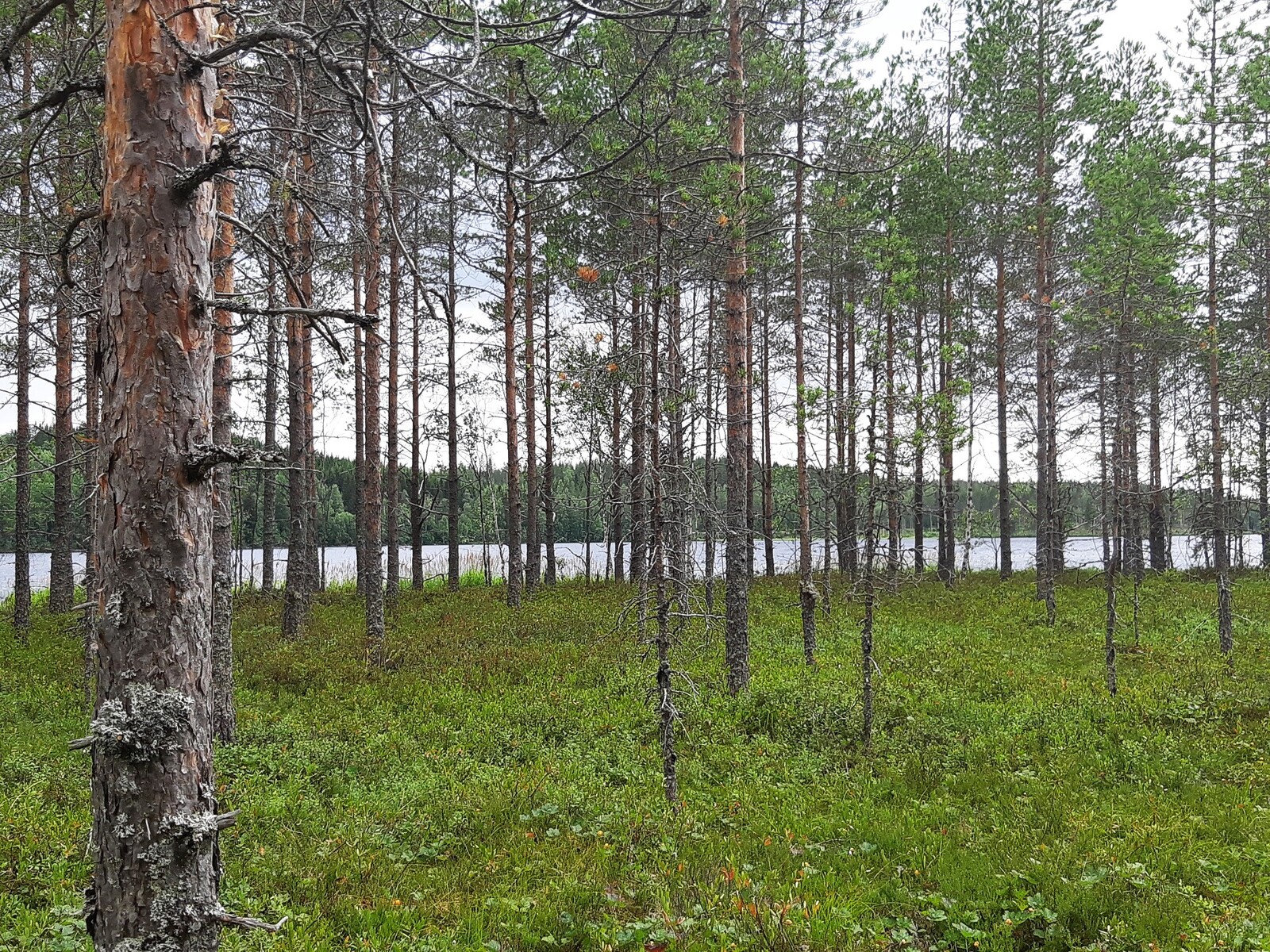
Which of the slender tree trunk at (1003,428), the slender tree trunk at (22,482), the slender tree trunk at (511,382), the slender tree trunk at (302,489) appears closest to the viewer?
the slender tree trunk at (302,489)

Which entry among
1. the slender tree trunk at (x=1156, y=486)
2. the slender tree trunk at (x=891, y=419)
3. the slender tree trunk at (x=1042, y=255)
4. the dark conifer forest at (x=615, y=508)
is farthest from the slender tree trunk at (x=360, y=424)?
the slender tree trunk at (x=1156, y=486)

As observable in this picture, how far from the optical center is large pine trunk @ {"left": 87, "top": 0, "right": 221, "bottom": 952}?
2.52m

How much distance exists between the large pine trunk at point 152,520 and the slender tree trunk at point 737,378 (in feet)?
24.9

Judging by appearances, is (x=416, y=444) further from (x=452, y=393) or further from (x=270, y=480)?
(x=270, y=480)

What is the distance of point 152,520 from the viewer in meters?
2.59

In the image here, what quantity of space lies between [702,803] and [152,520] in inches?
227

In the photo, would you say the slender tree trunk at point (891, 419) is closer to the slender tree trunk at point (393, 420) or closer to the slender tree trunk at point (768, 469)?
the slender tree trunk at point (768, 469)

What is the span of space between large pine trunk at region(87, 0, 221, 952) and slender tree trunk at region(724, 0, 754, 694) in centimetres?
760

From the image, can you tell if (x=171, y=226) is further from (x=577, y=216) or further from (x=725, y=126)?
(x=577, y=216)

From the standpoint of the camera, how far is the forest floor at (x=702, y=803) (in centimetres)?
463

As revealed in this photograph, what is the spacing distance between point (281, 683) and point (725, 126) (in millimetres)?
11437

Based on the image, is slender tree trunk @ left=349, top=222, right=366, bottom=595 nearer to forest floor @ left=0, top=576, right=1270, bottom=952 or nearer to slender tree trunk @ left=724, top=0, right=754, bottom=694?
forest floor @ left=0, top=576, right=1270, bottom=952

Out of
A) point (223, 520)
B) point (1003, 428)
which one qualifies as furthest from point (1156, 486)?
point (223, 520)

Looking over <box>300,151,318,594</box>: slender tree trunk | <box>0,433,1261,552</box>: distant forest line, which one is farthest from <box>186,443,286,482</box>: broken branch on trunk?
<box>300,151,318,594</box>: slender tree trunk
